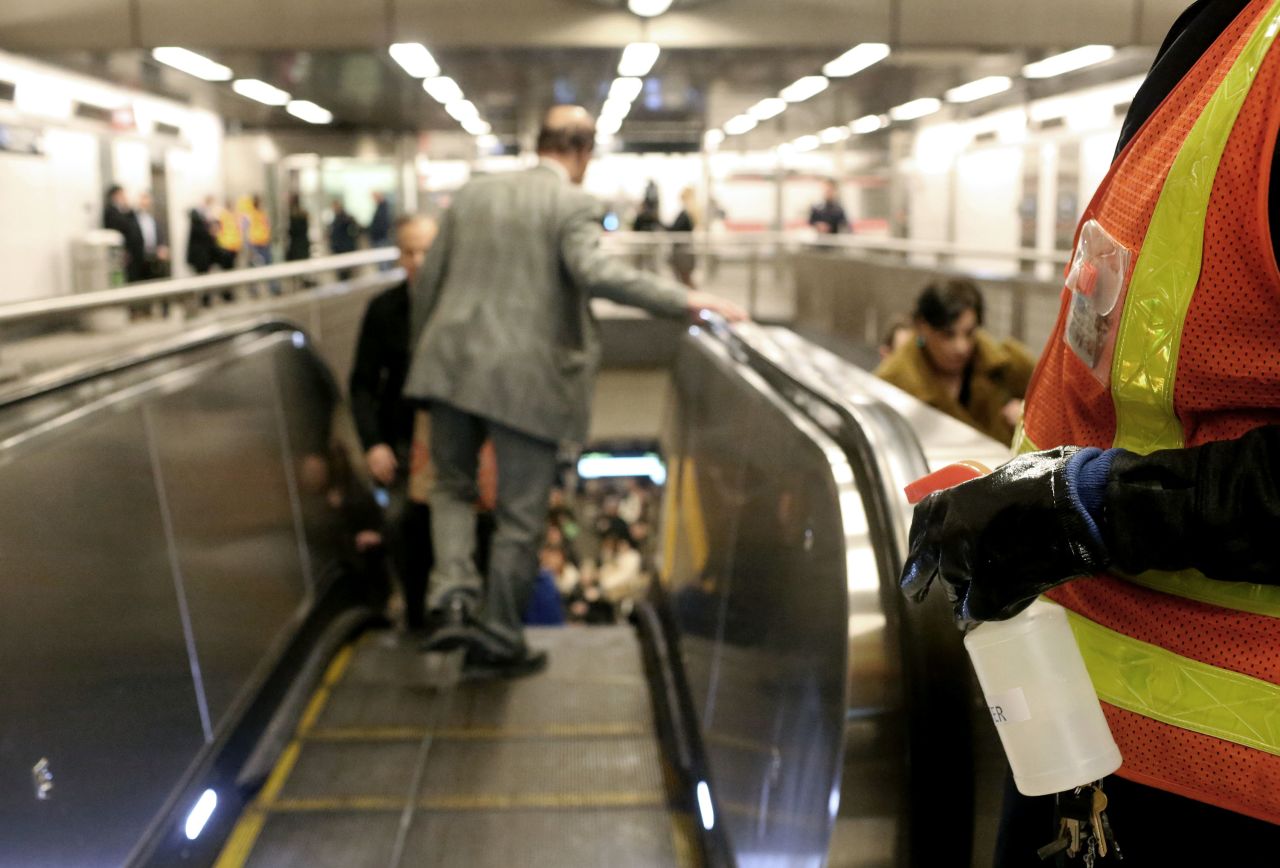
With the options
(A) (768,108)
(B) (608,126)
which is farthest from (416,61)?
(B) (608,126)

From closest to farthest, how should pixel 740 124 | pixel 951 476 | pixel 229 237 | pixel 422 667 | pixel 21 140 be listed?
pixel 951 476 → pixel 422 667 → pixel 21 140 → pixel 229 237 → pixel 740 124

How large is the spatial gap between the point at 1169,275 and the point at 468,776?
2.92 m

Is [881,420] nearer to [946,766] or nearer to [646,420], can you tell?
[946,766]

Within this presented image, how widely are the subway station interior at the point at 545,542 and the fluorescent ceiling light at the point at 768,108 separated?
767cm

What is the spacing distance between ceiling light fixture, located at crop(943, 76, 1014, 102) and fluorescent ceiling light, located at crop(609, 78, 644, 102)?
3766mm

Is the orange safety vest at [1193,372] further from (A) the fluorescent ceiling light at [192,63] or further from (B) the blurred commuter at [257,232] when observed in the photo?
(B) the blurred commuter at [257,232]

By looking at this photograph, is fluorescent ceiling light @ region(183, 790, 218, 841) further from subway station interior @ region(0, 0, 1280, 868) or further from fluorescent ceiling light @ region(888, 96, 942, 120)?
fluorescent ceiling light @ region(888, 96, 942, 120)

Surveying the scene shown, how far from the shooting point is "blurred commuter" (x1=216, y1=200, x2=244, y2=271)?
37.9ft

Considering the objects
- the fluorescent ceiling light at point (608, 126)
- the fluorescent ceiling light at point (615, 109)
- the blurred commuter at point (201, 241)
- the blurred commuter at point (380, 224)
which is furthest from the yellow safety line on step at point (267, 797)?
the fluorescent ceiling light at point (608, 126)

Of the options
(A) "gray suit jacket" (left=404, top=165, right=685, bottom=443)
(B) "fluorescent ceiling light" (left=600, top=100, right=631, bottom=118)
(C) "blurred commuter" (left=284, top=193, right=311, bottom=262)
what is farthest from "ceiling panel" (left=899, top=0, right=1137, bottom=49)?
(B) "fluorescent ceiling light" (left=600, top=100, right=631, bottom=118)

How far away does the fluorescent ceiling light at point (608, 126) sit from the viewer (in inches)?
853

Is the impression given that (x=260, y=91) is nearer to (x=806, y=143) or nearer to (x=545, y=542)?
(x=806, y=143)

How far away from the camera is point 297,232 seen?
1625 cm

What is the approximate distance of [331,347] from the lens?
8430 mm
